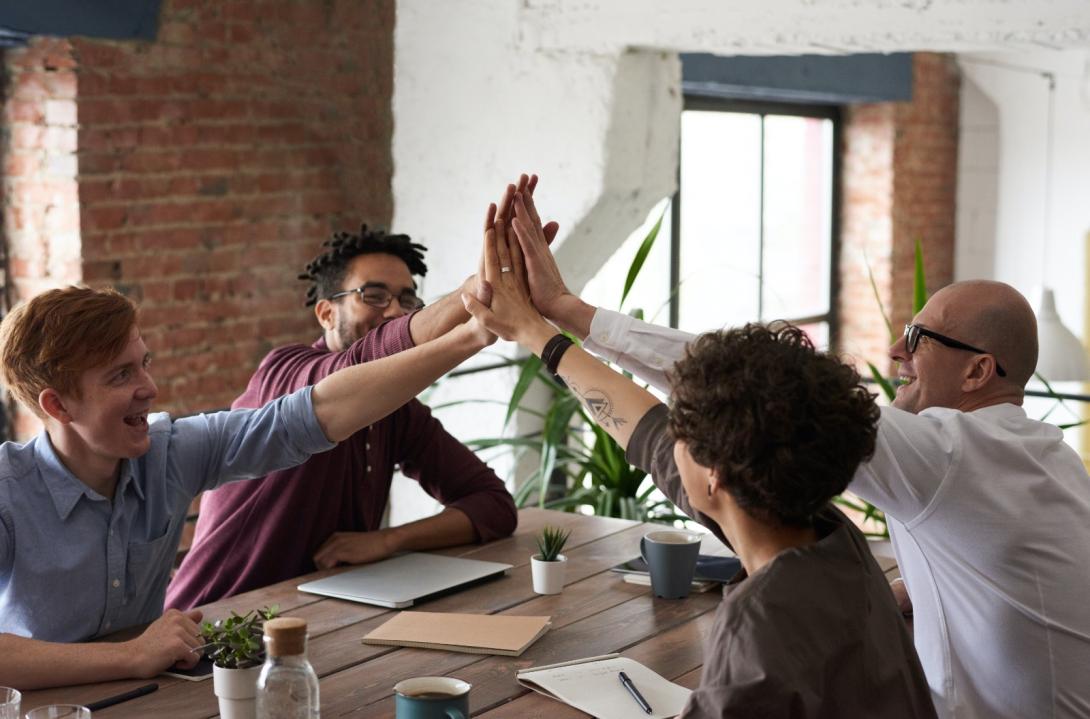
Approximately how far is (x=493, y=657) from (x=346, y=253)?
1171 millimetres

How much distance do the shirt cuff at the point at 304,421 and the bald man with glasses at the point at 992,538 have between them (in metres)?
0.96

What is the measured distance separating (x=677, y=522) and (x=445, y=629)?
1.76 metres

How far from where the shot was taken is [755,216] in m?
6.34

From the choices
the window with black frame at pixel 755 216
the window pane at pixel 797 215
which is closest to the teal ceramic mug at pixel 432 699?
the window with black frame at pixel 755 216

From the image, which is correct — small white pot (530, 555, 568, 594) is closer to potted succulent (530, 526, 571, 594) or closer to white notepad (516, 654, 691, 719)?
potted succulent (530, 526, 571, 594)

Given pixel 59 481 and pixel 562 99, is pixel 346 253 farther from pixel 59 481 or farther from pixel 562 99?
pixel 562 99

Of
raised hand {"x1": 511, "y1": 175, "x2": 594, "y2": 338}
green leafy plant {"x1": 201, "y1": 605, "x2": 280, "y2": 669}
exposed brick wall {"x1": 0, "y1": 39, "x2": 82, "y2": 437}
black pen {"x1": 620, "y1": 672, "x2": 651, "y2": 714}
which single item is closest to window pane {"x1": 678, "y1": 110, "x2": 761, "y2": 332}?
exposed brick wall {"x1": 0, "y1": 39, "x2": 82, "y2": 437}

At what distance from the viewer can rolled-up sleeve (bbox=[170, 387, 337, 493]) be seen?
226 centimetres

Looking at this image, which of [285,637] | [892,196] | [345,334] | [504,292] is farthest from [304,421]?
[892,196]

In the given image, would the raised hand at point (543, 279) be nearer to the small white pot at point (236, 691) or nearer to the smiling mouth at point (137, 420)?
the smiling mouth at point (137, 420)

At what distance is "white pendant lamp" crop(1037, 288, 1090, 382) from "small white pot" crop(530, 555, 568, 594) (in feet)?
6.87

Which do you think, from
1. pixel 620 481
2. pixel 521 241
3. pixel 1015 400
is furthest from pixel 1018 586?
pixel 620 481

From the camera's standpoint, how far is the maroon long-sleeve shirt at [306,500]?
251 cm

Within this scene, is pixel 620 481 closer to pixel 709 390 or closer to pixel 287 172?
pixel 287 172
